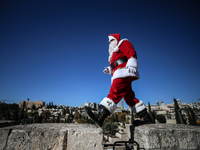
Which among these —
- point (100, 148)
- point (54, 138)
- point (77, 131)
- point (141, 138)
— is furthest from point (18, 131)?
point (141, 138)

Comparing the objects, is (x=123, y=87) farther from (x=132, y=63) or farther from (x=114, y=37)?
(x=114, y=37)

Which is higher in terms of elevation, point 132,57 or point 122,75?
point 132,57

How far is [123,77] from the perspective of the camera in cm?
200

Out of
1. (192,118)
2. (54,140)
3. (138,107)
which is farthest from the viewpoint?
(192,118)

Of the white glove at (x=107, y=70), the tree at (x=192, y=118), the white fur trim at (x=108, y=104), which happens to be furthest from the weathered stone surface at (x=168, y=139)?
the tree at (x=192, y=118)

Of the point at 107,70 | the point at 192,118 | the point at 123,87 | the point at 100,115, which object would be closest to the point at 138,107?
the point at 123,87

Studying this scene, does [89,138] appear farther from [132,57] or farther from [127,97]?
[132,57]

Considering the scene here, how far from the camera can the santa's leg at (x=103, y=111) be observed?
173cm

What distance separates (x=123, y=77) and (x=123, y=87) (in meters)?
0.19

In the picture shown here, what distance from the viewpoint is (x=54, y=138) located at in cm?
122

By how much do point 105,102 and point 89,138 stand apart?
72 centimetres

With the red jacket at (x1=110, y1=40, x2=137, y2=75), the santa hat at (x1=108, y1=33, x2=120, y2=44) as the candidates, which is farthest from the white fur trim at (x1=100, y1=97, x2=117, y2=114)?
the santa hat at (x1=108, y1=33, x2=120, y2=44)

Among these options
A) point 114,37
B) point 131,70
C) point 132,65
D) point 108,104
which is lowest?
point 108,104

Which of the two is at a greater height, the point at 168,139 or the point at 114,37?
the point at 114,37
